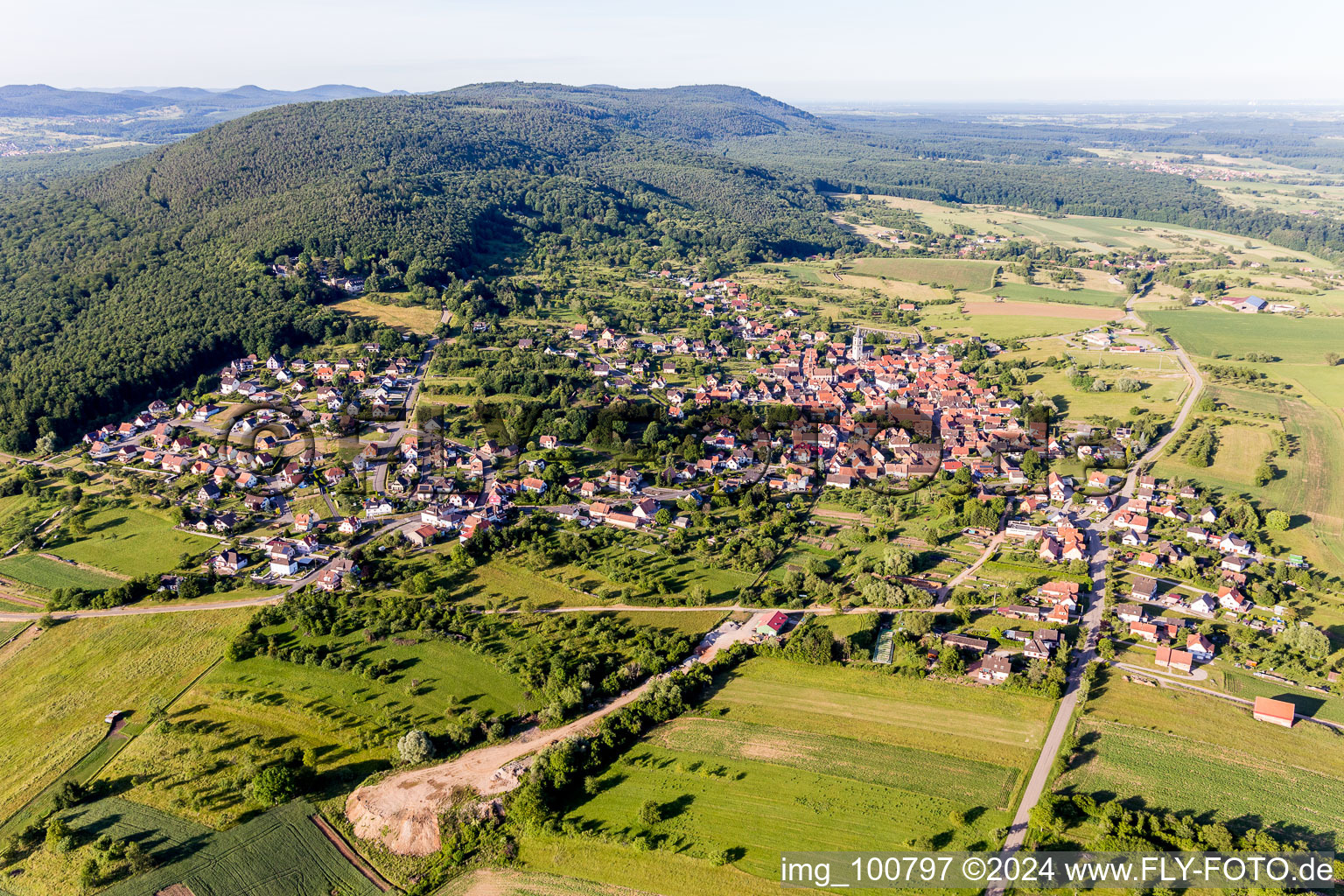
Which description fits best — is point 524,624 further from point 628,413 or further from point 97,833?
point 628,413

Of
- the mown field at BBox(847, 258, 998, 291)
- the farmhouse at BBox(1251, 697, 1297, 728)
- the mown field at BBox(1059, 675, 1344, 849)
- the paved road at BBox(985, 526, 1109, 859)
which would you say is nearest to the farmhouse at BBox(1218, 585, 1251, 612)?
the paved road at BBox(985, 526, 1109, 859)

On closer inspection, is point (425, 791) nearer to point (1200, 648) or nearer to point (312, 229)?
point (1200, 648)

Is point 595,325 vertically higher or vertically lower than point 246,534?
higher

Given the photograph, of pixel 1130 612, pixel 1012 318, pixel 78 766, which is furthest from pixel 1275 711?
pixel 1012 318

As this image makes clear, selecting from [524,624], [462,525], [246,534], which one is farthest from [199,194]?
[524,624]

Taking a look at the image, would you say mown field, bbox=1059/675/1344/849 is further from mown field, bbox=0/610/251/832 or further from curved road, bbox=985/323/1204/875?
mown field, bbox=0/610/251/832

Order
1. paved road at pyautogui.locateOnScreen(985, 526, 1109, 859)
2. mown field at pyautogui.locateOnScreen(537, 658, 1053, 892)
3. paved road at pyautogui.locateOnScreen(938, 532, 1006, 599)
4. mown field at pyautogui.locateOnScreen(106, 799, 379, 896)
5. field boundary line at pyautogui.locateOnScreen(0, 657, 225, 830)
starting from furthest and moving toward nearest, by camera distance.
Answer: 1. paved road at pyautogui.locateOnScreen(938, 532, 1006, 599)
2. field boundary line at pyautogui.locateOnScreen(0, 657, 225, 830)
3. mown field at pyautogui.locateOnScreen(537, 658, 1053, 892)
4. paved road at pyautogui.locateOnScreen(985, 526, 1109, 859)
5. mown field at pyautogui.locateOnScreen(106, 799, 379, 896)
